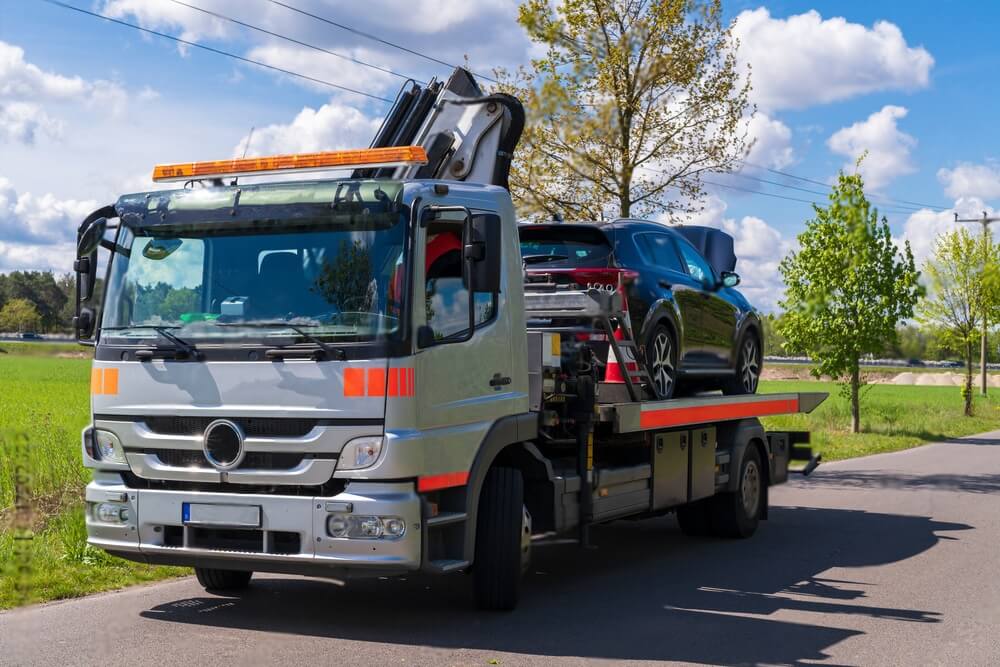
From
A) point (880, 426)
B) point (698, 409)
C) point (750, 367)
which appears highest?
point (750, 367)

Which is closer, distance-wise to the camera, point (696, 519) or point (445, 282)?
point (445, 282)

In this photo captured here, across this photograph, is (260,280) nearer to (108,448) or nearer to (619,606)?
(108,448)

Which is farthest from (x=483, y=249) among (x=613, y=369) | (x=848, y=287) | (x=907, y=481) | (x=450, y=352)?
(x=848, y=287)

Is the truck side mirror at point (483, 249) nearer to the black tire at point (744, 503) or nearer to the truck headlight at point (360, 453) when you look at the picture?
the truck headlight at point (360, 453)

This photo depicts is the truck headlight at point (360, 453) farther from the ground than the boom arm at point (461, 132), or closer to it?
closer to it

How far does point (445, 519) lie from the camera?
673 centimetres

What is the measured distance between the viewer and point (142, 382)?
22.4 feet

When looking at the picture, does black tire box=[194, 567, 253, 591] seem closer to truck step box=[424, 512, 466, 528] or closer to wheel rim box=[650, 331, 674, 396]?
truck step box=[424, 512, 466, 528]

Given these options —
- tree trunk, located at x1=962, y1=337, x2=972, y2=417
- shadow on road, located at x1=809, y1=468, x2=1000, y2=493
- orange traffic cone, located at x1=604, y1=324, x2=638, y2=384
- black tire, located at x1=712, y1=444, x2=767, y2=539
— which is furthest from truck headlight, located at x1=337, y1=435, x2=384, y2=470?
tree trunk, located at x1=962, y1=337, x2=972, y2=417

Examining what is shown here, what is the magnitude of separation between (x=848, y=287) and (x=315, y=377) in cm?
2212

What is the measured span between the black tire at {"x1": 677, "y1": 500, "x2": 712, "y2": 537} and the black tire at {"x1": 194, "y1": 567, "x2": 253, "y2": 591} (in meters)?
4.66

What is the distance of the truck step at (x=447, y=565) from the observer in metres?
6.67

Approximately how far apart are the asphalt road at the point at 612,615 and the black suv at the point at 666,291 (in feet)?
5.51

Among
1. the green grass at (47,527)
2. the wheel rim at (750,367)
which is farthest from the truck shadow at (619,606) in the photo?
the wheel rim at (750,367)
